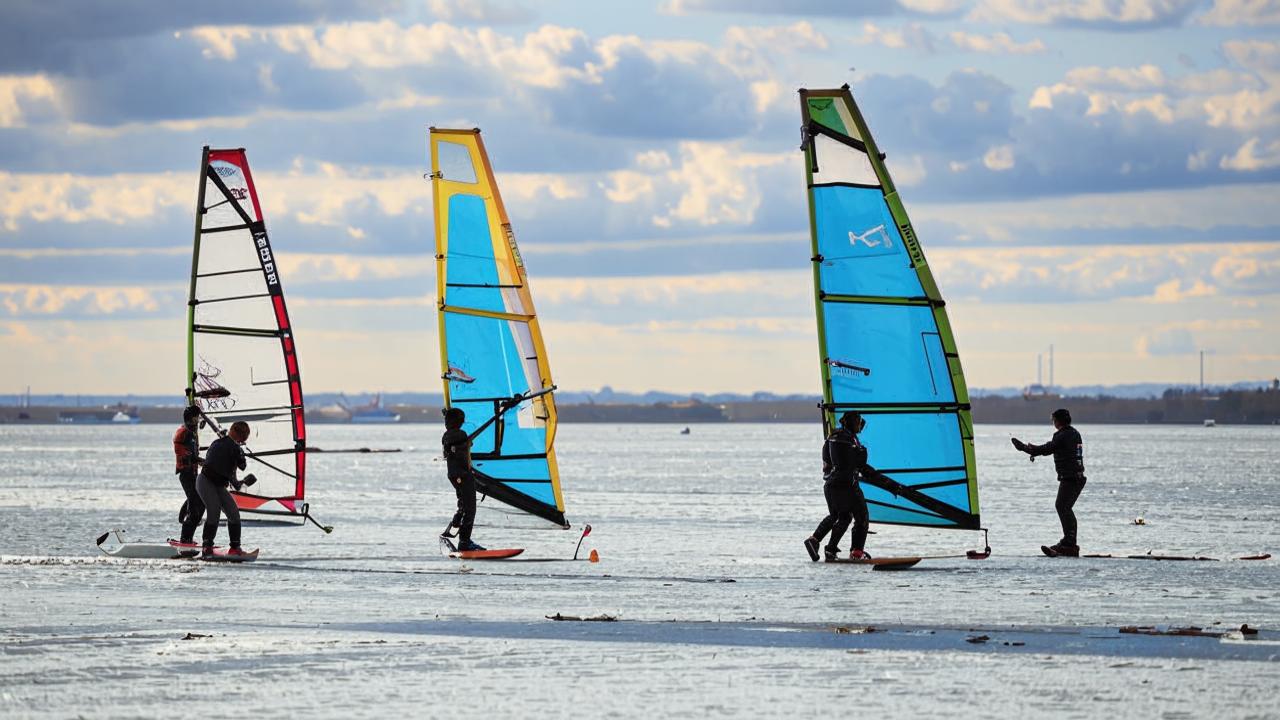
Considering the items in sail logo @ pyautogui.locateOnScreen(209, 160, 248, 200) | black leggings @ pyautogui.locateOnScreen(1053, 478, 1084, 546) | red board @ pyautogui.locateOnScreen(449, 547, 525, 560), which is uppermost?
sail logo @ pyautogui.locateOnScreen(209, 160, 248, 200)

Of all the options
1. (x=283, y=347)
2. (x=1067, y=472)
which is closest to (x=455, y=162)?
(x=283, y=347)

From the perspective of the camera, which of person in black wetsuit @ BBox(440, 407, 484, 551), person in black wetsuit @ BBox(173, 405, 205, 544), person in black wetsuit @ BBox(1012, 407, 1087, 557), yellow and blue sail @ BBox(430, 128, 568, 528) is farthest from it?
yellow and blue sail @ BBox(430, 128, 568, 528)

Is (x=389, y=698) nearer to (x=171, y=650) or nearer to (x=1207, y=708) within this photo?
(x=171, y=650)

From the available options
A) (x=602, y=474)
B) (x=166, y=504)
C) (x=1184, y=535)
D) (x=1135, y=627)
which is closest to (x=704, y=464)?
(x=602, y=474)

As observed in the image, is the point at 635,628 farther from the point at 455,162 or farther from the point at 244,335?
the point at 244,335

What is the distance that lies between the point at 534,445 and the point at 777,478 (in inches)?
1481

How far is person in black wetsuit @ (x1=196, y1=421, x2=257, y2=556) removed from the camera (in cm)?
2086

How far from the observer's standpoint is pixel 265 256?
2536 centimetres

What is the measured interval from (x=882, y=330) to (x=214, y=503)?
7.46m

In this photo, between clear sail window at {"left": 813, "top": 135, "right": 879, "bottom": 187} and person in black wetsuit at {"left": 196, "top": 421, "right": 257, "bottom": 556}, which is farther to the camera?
clear sail window at {"left": 813, "top": 135, "right": 879, "bottom": 187}

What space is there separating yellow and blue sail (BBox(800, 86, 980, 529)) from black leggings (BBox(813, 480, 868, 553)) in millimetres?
1090

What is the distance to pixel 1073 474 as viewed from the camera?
21844 mm

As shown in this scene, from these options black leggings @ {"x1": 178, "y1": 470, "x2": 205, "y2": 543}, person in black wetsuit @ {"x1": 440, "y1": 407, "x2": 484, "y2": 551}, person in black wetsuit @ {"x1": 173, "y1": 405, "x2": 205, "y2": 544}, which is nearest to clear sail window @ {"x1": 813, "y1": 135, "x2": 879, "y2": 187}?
person in black wetsuit @ {"x1": 440, "y1": 407, "x2": 484, "y2": 551}

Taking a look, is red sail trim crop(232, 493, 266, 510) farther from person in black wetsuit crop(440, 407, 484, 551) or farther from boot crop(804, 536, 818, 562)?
boot crop(804, 536, 818, 562)
